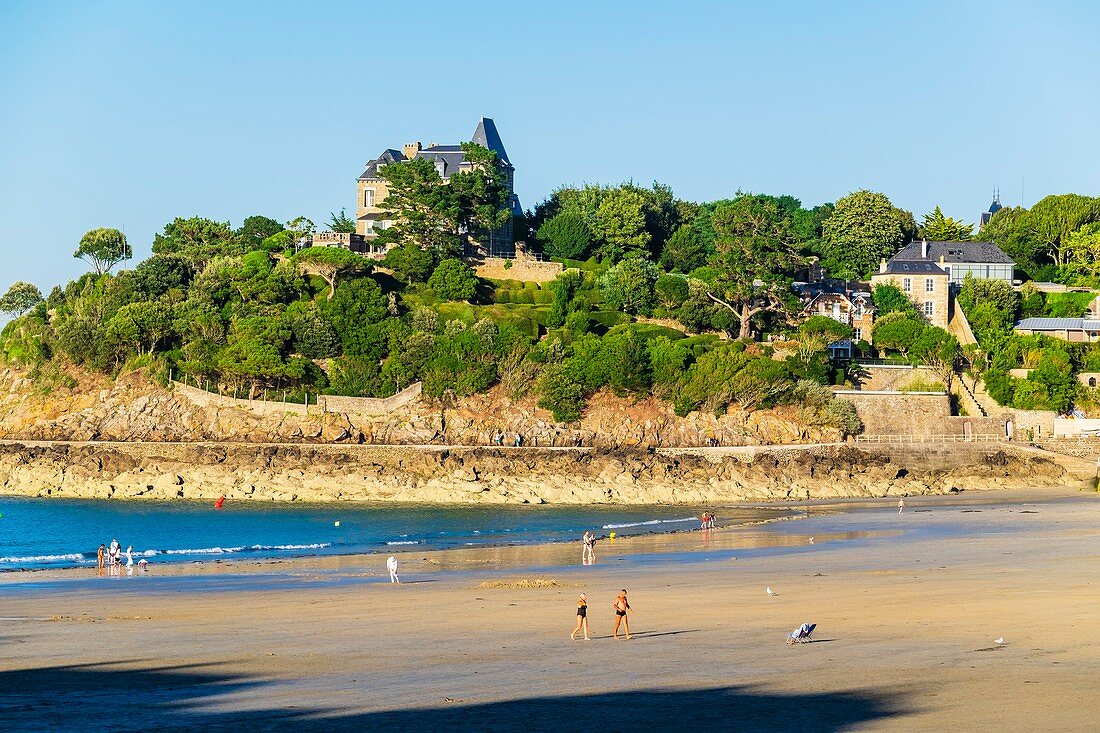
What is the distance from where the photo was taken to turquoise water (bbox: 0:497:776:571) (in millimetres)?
37500

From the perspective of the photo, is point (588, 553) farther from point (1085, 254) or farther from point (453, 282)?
point (1085, 254)

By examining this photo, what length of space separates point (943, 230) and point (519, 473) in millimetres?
41770

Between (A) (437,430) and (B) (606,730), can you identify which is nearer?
(B) (606,730)

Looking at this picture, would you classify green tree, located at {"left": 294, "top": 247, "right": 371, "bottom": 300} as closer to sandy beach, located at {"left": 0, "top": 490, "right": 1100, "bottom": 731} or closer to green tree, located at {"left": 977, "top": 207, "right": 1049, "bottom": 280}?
sandy beach, located at {"left": 0, "top": 490, "right": 1100, "bottom": 731}

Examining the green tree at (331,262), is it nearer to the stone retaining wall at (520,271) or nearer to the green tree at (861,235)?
the stone retaining wall at (520,271)

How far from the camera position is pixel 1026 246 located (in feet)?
261

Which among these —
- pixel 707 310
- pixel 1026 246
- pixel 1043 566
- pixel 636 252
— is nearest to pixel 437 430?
pixel 707 310

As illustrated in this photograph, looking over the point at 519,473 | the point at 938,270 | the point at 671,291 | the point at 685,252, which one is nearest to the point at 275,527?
the point at 519,473

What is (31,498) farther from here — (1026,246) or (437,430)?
(1026,246)

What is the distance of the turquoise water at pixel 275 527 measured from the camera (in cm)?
3750

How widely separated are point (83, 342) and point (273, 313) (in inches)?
353

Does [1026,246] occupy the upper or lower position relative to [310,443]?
upper

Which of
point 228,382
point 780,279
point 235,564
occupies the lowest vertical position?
point 235,564

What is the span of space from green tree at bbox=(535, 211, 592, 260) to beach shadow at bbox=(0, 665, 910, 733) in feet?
203
